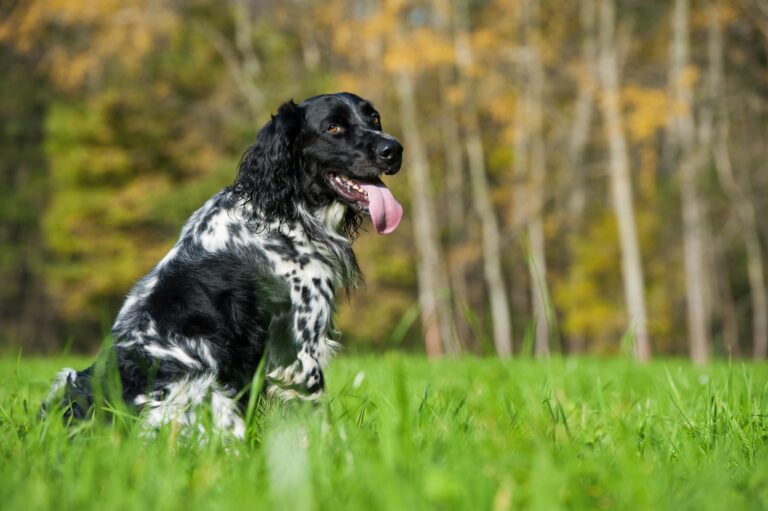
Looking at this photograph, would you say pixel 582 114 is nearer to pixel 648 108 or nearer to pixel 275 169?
pixel 648 108

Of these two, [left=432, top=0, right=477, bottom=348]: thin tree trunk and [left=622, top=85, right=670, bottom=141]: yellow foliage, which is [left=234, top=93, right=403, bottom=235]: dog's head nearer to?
[left=622, top=85, right=670, bottom=141]: yellow foliage

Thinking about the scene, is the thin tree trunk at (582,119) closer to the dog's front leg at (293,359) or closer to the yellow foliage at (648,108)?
the yellow foliage at (648,108)

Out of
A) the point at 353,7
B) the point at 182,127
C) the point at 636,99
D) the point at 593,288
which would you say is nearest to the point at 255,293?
the point at 636,99

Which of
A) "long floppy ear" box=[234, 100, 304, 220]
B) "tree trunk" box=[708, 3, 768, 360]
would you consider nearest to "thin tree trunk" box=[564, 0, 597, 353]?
"tree trunk" box=[708, 3, 768, 360]

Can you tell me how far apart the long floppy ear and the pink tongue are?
42cm

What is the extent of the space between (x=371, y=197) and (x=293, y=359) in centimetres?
118

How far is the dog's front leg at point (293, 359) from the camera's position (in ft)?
13.1

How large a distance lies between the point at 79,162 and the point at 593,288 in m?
17.8

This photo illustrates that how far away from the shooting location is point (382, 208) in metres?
4.73

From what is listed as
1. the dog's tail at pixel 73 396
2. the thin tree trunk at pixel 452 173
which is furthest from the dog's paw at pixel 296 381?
the thin tree trunk at pixel 452 173

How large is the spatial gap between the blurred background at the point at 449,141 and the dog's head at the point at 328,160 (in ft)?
37.9

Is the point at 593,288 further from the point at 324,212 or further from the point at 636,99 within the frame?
the point at 324,212

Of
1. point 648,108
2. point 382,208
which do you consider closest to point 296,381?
point 382,208

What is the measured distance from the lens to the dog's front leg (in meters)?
4.00
